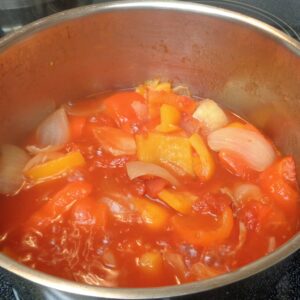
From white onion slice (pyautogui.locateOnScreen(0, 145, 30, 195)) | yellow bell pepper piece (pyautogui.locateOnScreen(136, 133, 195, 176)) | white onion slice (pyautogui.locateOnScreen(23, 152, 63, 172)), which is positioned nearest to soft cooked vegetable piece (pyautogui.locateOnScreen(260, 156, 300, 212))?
yellow bell pepper piece (pyautogui.locateOnScreen(136, 133, 195, 176))

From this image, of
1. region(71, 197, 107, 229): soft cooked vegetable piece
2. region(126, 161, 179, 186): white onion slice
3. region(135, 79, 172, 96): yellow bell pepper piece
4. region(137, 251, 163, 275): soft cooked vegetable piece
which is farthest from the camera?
region(135, 79, 172, 96): yellow bell pepper piece

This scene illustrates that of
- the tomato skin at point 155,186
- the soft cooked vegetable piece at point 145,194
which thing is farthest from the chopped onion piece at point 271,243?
the tomato skin at point 155,186

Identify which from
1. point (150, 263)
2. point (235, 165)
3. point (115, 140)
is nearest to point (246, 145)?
point (235, 165)

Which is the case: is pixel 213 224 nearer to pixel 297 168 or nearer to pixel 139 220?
pixel 139 220

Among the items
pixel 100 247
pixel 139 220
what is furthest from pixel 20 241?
pixel 139 220

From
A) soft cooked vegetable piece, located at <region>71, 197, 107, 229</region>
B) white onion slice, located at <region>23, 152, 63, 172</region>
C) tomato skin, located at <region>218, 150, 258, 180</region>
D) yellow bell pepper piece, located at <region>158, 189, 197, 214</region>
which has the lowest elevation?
tomato skin, located at <region>218, 150, 258, 180</region>

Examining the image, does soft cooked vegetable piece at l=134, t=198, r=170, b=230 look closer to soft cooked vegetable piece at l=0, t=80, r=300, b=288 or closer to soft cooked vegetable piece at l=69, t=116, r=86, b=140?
soft cooked vegetable piece at l=0, t=80, r=300, b=288

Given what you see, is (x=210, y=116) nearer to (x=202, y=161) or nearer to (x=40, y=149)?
(x=202, y=161)
